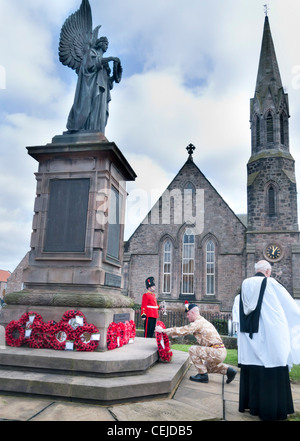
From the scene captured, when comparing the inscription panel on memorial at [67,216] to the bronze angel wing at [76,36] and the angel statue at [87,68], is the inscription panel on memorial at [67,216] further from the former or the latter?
the bronze angel wing at [76,36]

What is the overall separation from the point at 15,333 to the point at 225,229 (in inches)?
867

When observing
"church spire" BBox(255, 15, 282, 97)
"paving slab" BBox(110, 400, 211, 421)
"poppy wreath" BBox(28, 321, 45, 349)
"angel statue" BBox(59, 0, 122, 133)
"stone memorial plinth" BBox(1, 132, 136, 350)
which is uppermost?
"church spire" BBox(255, 15, 282, 97)

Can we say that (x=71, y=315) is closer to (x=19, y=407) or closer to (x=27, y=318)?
(x=27, y=318)

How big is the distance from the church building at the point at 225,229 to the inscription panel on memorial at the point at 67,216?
771 inches

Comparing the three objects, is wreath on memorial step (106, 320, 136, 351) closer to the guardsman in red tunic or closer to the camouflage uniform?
the camouflage uniform

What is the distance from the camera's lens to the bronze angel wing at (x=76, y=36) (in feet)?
26.6

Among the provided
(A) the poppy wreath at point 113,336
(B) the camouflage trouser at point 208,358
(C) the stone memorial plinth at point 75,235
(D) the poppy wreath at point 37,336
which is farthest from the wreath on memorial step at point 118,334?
(B) the camouflage trouser at point 208,358

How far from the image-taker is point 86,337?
5.64 m

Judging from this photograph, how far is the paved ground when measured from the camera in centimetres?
395

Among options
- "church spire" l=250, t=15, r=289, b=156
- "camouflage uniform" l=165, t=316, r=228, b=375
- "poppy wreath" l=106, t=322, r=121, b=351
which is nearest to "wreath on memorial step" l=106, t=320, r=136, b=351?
"poppy wreath" l=106, t=322, r=121, b=351

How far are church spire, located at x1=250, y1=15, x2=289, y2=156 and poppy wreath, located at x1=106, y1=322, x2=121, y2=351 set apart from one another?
23.5m

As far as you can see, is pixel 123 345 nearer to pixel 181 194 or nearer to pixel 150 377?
pixel 150 377

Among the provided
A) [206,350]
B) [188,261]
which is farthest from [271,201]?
[206,350]
